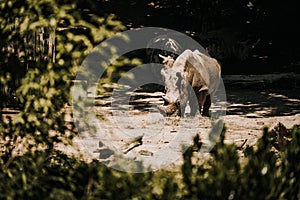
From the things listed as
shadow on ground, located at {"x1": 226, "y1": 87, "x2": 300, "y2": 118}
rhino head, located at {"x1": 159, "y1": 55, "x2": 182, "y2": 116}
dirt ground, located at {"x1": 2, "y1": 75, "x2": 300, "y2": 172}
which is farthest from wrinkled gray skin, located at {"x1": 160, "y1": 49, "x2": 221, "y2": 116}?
shadow on ground, located at {"x1": 226, "y1": 87, "x2": 300, "y2": 118}

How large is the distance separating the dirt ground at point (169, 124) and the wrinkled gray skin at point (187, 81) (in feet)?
1.00

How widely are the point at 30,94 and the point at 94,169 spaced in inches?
41.8

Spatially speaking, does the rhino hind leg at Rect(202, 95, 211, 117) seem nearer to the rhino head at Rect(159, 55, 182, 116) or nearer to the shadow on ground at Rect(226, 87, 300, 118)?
the shadow on ground at Rect(226, 87, 300, 118)

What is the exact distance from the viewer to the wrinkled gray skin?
1286cm

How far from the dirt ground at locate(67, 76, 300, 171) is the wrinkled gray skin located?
30 cm

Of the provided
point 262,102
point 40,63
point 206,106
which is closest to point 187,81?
point 206,106

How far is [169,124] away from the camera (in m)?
12.9

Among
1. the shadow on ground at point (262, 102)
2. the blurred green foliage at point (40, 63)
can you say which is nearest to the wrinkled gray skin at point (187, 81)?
the shadow on ground at point (262, 102)

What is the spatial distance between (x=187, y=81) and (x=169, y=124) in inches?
38.8

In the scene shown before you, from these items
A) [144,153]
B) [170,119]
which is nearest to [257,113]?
[170,119]

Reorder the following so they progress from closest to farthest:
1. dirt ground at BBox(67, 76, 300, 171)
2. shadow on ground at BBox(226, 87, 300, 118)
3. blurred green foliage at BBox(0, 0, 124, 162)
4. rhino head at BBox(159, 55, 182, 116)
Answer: blurred green foliage at BBox(0, 0, 124, 162), dirt ground at BBox(67, 76, 300, 171), rhino head at BBox(159, 55, 182, 116), shadow on ground at BBox(226, 87, 300, 118)

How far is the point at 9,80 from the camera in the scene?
5121mm

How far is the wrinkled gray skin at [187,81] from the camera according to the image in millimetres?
12859

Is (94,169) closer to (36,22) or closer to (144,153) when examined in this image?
(36,22)
